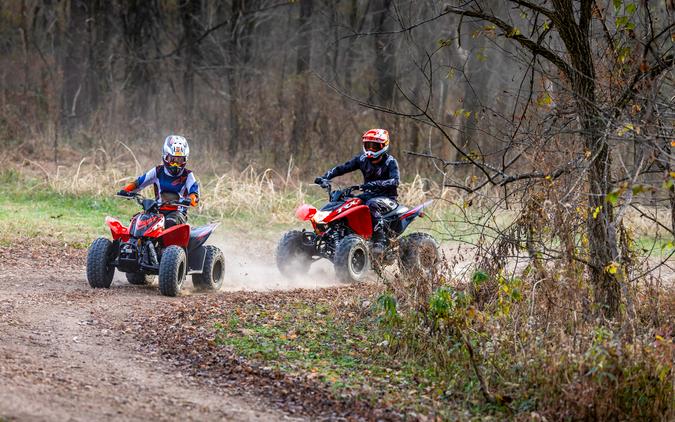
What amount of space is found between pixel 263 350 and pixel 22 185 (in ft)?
39.6

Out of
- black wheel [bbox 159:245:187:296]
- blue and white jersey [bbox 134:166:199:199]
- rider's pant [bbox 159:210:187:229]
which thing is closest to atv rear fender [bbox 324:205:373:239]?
blue and white jersey [bbox 134:166:199:199]

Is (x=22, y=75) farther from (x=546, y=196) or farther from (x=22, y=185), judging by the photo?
(x=546, y=196)

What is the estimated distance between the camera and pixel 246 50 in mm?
32281

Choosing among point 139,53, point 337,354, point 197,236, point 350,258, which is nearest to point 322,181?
point 350,258

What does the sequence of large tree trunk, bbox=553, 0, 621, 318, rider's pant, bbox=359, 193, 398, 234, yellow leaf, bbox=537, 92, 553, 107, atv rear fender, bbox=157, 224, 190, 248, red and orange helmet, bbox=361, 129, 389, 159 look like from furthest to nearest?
rider's pant, bbox=359, 193, 398, 234 < red and orange helmet, bbox=361, 129, 389, 159 < atv rear fender, bbox=157, 224, 190, 248 < yellow leaf, bbox=537, 92, 553, 107 < large tree trunk, bbox=553, 0, 621, 318

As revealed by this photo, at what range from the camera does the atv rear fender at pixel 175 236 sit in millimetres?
10914

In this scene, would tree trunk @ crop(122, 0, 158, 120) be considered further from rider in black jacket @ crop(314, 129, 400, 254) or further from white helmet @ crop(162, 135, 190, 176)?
white helmet @ crop(162, 135, 190, 176)

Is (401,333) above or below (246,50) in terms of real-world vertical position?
below

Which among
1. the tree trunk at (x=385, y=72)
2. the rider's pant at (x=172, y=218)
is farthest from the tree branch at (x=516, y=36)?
the tree trunk at (x=385, y=72)

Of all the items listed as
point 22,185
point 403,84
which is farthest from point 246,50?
point 22,185

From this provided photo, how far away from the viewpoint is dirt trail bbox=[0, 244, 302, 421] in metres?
6.35

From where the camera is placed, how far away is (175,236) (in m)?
11.0

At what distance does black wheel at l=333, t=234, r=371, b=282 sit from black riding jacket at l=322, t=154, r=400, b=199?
852mm

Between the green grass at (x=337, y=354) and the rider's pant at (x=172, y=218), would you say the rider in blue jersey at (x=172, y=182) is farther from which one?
the green grass at (x=337, y=354)
